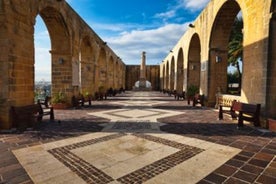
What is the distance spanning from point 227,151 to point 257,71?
12.5 feet

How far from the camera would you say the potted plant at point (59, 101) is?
32.3 feet

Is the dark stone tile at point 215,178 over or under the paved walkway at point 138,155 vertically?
under

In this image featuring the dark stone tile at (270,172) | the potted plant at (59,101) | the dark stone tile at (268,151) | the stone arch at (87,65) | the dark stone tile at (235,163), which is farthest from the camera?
the stone arch at (87,65)

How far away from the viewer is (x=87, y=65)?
50.9 ft

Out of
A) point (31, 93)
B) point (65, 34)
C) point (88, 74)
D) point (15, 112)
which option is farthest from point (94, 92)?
point (15, 112)

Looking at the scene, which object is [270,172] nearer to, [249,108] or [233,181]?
[233,181]

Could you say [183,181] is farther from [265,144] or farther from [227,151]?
[265,144]

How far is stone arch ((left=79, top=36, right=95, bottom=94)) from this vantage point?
593 inches

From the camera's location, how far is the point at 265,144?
4395 millimetres

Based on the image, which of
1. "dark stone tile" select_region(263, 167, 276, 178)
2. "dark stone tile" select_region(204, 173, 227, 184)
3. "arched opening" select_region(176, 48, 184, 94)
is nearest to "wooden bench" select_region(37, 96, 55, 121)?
"dark stone tile" select_region(204, 173, 227, 184)

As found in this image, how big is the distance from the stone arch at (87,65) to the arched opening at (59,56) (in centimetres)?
415

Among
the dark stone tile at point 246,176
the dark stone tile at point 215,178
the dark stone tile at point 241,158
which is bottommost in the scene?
the dark stone tile at point 215,178

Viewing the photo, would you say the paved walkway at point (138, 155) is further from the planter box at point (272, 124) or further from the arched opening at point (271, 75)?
the arched opening at point (271, 75)

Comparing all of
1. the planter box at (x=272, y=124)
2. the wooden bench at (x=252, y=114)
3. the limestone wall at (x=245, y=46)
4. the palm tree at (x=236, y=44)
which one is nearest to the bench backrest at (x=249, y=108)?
the wooden bench at (x=252, y=114)
